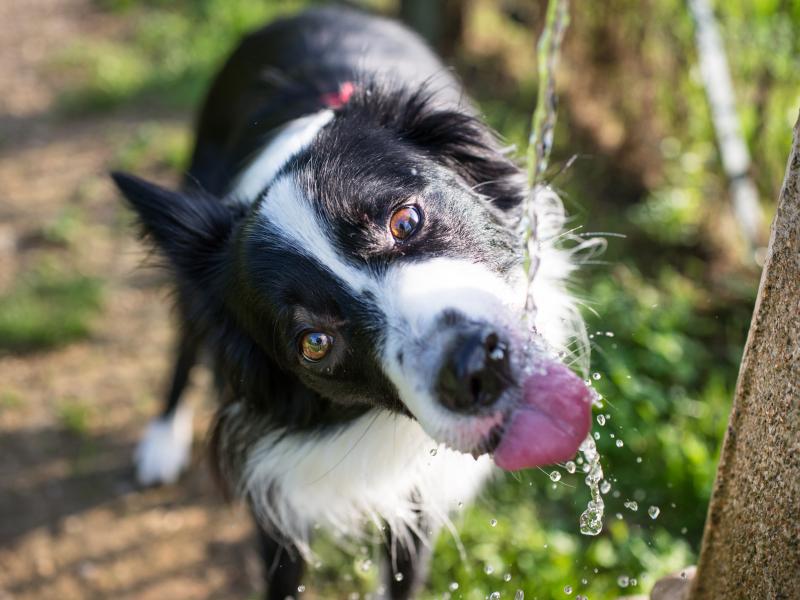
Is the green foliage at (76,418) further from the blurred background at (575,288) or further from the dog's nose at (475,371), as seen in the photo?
the dog's nose at (475,371)

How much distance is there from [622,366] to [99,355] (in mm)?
2767

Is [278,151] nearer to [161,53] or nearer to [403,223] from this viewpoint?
[403,223]

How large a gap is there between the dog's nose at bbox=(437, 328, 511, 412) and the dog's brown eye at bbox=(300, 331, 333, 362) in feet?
1.47

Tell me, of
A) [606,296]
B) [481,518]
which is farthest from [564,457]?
[606,296]

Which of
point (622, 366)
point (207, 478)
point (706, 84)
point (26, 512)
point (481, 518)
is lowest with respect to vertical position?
point (26, 512)

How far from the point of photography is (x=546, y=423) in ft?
5.99

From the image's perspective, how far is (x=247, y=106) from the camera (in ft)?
11.8

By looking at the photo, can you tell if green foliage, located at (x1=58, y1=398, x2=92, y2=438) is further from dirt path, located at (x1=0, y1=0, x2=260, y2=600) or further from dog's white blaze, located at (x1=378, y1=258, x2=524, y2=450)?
dog's white blaze, located at (x1=378, y1=258, x2=524, y2=450)

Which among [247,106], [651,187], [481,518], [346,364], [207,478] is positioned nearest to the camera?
[346,364]

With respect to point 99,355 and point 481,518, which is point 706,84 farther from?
point 99,355

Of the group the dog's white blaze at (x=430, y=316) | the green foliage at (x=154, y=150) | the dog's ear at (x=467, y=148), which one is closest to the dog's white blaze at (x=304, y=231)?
the dog's white blaze at (x=430, y=316)

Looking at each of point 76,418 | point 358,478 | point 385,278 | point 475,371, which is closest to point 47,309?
point 76,418

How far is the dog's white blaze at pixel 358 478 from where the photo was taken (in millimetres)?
Result: 2623

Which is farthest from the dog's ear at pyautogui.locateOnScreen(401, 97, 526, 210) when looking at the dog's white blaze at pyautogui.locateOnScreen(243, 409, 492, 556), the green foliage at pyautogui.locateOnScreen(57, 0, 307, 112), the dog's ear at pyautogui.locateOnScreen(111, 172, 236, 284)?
the green foliage at pyautogui.locateOnScreen(57, 0, 307, 112)
